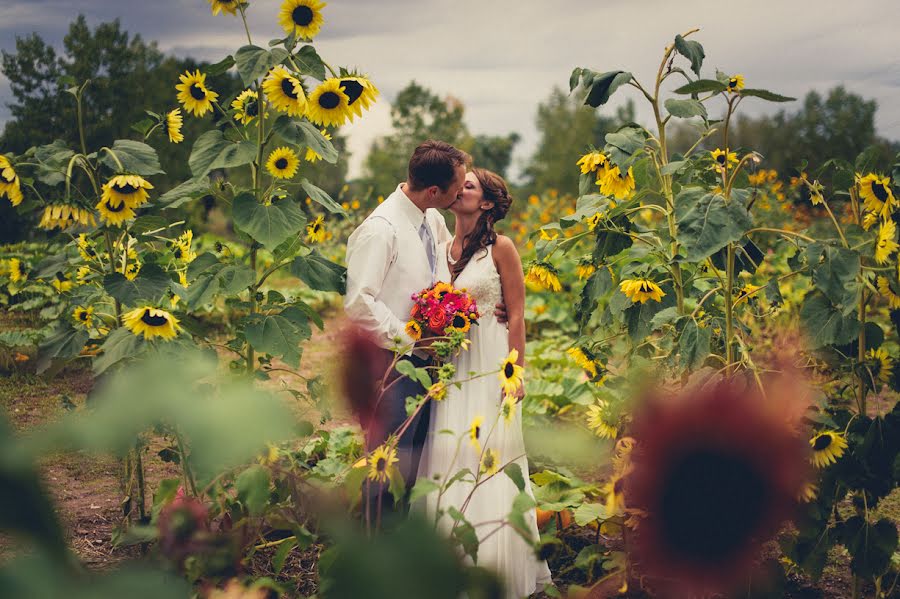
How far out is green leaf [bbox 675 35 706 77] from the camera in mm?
1828

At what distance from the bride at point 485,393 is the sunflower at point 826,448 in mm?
958

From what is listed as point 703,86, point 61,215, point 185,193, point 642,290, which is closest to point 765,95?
point 703,86

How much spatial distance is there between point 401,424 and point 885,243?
1.60 metres

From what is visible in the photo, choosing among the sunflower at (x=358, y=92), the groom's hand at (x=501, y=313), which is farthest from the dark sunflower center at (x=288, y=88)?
the groom's hand at (x=501, y=313)

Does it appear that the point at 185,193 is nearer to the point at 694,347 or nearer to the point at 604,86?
the point at 604,86

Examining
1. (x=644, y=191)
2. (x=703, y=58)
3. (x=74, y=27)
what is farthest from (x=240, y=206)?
(x=74, y=27)

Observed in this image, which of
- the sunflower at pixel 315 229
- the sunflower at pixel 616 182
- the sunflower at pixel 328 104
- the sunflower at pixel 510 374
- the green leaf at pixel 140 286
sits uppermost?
the sunflower at pixel 328 104

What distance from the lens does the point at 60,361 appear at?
6.38ft

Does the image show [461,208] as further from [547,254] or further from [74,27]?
[74,27]

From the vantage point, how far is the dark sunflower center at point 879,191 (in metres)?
1.80

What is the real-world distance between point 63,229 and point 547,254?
1.47 metres

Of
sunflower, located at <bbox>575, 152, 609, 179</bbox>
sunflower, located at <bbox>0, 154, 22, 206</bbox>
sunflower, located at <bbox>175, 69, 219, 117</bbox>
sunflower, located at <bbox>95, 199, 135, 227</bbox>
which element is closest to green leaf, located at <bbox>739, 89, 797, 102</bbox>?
sunflower, located at <bbox>575, 152, 609, 179</bbox>

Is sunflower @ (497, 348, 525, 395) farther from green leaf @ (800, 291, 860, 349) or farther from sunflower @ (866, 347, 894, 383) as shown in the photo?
sunflower @ (866, 347, 894, 383)

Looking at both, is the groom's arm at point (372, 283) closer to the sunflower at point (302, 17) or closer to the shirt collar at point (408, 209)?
the shirt collar at point (408, 209)
